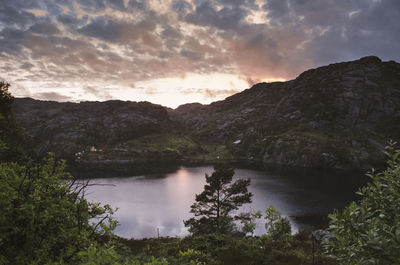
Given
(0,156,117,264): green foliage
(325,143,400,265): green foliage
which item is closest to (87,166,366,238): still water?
(325,143,400,265): green foliage

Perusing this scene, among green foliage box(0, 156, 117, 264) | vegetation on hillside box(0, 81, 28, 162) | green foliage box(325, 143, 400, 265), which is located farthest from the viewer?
vegetation on hillside box(0, 81, 28, 162)

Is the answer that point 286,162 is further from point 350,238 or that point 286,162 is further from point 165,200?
point 350,238

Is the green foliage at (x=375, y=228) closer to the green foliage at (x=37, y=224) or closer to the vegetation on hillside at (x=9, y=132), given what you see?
the green foliage at (x=37, y=224)

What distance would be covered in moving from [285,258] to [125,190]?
3597 inches

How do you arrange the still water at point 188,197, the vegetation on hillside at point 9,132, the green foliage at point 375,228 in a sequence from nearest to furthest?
1. the green foliage at point 375,228
2. the vegetation on hillside at point 9,132
3. the still water at point 188,197

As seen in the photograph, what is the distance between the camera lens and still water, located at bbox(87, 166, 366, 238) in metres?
65.1

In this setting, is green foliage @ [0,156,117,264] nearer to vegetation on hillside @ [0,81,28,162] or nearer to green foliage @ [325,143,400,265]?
green foliage @ [325,143,400,265]

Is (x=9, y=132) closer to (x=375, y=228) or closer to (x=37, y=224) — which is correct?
(x=37, y=224)

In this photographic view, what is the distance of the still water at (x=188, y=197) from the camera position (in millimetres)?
65062

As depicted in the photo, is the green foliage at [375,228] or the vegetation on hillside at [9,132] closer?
the green foliage at [375,228]

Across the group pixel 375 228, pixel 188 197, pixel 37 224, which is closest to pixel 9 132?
pixel 37 224

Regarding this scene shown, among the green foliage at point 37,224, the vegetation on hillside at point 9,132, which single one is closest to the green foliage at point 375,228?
the green foliage at point 37,224

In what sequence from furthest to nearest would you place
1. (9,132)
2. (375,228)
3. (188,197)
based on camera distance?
(188,197)
(9,132)
(375,228)

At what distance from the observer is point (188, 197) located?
310 feet
